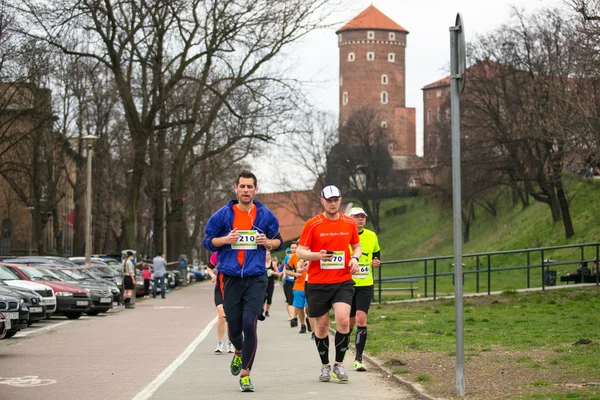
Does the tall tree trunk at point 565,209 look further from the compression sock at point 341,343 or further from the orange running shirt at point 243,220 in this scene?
the orange running shirt at point 243,220

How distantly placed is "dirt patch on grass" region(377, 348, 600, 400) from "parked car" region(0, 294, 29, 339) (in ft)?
22.7

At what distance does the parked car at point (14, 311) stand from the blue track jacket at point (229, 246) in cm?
847

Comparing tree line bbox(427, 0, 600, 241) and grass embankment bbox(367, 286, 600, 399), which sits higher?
tree line bbox(427, 0, 600, 241)

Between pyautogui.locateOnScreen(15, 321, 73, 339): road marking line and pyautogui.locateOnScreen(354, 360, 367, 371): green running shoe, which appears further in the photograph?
pyautogui.locateOnScreen(15, 321, 73, 339): road marking line

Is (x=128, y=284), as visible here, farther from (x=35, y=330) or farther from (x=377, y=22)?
(x=377, y=22)

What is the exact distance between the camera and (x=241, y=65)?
44.9 meters

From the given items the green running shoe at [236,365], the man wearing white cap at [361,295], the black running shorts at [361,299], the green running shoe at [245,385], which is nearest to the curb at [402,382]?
the man wearing white cap at [361,295]

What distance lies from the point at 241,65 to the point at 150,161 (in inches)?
378

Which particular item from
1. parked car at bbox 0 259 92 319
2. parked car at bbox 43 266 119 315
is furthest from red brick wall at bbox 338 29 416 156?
parked car at bbox 0 259 92 319

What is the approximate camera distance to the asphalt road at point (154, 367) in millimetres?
11109

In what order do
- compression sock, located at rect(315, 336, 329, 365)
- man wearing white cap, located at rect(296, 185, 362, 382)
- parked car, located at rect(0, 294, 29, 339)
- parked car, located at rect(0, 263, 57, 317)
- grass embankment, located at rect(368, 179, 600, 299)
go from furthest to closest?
grass embankment, located at rect(368, 179, 600, 299) → parked car, located at rect(0, 263, 57, 317) → parked car, located at rect(0, 294, 29, 339) → compression sock, located at rect(315, 336, 329, 365) → man wearing white cap, located at rect(296, 185, 362, 382)

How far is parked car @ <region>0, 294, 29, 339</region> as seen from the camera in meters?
18.4

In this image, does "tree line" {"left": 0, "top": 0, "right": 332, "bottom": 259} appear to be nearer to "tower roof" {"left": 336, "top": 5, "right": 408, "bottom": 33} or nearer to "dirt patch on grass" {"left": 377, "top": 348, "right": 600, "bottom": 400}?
"dirt patch on grass" {"left": 377, "top": 348, "right": 600, "bottom": 400}

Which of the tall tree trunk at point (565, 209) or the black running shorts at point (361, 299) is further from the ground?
the tall tree trunk at point (565, 209)
